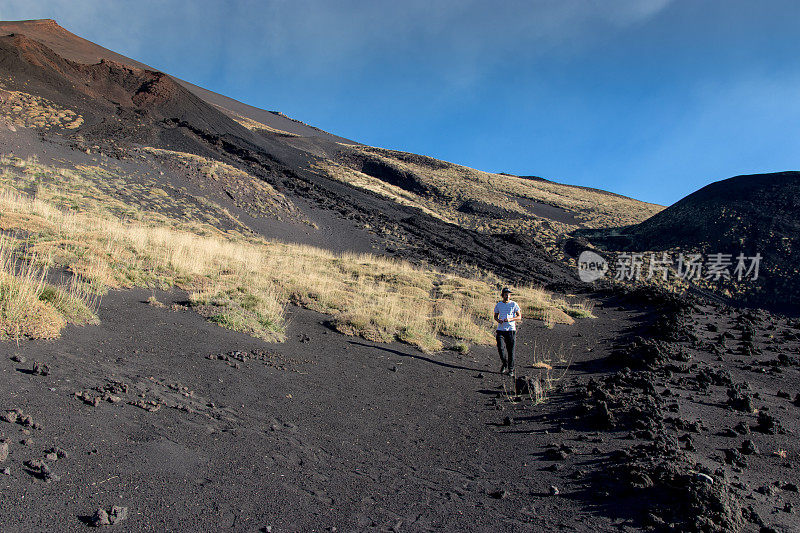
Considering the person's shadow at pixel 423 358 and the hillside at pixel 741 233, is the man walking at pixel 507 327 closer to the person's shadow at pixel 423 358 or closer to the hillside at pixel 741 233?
the person's shadow at pixel 423 358

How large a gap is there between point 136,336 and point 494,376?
6335 mm

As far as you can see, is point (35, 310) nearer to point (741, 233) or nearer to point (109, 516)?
Result: point (109, 516)

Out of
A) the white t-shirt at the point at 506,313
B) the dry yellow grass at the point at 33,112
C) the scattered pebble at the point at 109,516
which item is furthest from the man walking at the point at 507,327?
the dry yellow grass at the point at 33,112

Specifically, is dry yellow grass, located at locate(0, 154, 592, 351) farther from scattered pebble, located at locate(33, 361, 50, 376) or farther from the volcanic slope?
the volcanic slope

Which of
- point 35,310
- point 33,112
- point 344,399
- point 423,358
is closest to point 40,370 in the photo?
point 35,310

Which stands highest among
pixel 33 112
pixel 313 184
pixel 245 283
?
pixel 313 184

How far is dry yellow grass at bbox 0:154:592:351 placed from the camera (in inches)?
356

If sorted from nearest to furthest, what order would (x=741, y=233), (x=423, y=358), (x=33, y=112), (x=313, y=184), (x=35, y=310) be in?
(x=35, y=310) < (x=423, y=358) < (x=33, y=112) < (x=741, y=233) < (x=313, y=184)

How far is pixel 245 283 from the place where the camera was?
11.5 metres

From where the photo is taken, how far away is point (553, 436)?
5.37m

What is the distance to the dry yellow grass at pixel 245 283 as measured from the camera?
905 cm

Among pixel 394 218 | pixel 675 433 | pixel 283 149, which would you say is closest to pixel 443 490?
pixel 675 433

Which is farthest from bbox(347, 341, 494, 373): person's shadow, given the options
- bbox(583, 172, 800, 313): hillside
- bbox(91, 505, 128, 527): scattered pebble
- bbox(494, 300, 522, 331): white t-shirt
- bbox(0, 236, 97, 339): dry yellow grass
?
bbox(583, 172, 800, 313): hillside

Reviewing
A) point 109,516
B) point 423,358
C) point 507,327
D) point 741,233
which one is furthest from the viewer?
point 741,233
